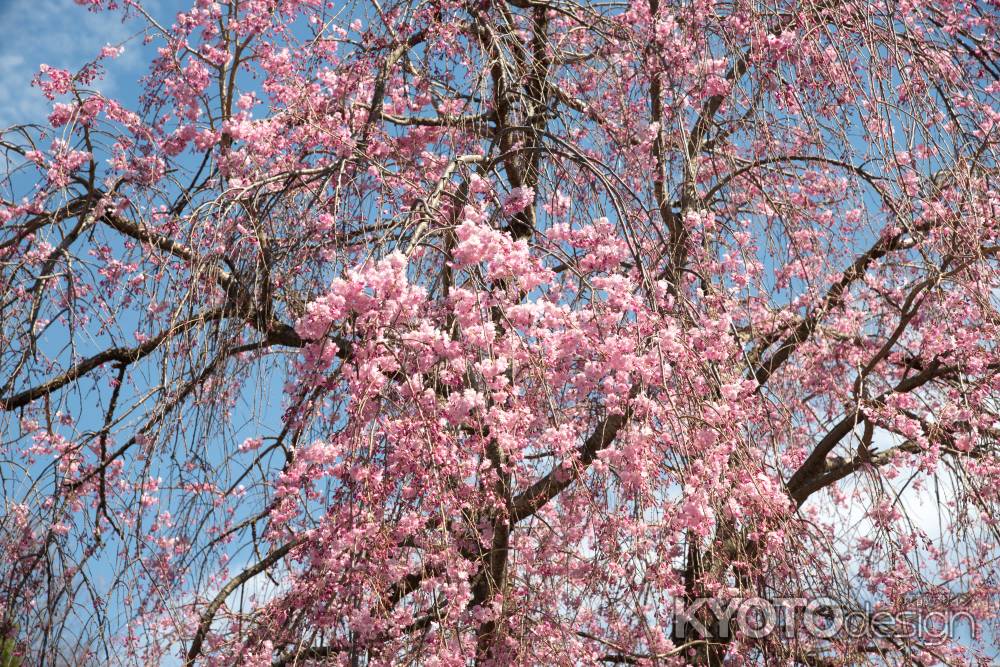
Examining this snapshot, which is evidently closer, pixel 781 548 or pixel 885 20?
pixel 781 548

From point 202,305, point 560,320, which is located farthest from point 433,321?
point 202,305

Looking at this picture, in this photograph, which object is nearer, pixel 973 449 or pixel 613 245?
pixel 613 245

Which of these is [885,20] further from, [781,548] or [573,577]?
[573,577]

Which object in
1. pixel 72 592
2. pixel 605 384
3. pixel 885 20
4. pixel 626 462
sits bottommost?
pixel 72 592

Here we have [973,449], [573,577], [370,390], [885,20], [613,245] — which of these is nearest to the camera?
[370,390]

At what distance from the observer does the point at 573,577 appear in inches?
153

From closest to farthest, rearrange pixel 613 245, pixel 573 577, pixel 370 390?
pixel 370 390 → pixel 613 245 → pixel 573 577

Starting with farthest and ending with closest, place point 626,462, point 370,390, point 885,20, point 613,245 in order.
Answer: point 885,20 < point 613,245 < point 626,462 < point 370,390

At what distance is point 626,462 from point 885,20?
2114mm

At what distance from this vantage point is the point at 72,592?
3.21 meters

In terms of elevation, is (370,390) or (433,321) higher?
(433,321)

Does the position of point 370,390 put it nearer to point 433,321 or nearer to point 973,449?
point 433,321

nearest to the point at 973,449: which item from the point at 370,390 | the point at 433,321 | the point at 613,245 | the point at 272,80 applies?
the point at 613,245

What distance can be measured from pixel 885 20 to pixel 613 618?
2.54 m
